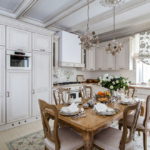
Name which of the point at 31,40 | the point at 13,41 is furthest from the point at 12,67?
the point at 31,40

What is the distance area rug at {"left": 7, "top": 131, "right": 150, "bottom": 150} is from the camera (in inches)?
84.4

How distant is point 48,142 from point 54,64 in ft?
8.93

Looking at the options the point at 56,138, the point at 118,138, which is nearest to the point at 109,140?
the point at 118,138

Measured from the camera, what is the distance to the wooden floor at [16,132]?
2.34 m

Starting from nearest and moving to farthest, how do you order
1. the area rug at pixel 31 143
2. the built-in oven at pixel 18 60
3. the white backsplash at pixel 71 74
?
the area rug at pixel 31 143, the built-in oven at pixel 18 60, the white backsplash at pixel 71 74

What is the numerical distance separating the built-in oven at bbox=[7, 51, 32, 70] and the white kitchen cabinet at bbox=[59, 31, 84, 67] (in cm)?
115

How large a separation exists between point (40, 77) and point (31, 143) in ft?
5.25

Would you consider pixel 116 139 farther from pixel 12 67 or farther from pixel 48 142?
pixel 12 67

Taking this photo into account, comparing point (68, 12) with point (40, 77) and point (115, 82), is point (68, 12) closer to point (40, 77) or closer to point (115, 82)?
point (40, 77)

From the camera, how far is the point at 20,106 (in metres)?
3.03

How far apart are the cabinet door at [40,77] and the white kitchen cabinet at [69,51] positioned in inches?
23.9

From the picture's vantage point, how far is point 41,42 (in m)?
3.38

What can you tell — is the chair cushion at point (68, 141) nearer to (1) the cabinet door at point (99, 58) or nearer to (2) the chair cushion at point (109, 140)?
(2) the chair cushion at point (109, 140)

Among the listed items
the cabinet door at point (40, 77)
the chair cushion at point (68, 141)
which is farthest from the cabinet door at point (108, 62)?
the chair cushion at point (68, 141)
